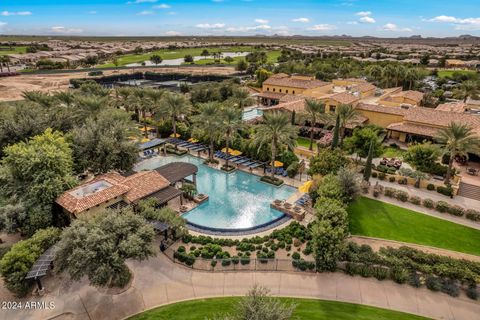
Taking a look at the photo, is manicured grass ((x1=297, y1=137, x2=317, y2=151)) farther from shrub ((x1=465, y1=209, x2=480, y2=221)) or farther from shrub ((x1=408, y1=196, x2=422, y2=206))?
shrub ((x1=465, y1=209, x2=480, y2=221))

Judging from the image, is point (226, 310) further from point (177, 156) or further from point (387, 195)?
point (177, 156)

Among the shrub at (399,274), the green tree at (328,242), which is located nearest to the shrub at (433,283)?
the shrub at (399,274)

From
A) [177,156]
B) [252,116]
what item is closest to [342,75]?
[252,116]

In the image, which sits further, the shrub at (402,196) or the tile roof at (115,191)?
the shrub at (402,196)

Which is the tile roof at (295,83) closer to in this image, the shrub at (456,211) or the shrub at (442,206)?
the shrub at (442,206)

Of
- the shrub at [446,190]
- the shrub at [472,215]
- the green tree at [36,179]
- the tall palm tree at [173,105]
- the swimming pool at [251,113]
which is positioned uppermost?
the tall palm tree at [173,105]

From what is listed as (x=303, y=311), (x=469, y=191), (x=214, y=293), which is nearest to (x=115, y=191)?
(x=214, y=293)

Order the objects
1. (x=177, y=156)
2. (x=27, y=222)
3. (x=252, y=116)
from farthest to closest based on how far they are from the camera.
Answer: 1. (x=252, y=116)
2. (x=177, y=156)
3. (x=27, y=222)
